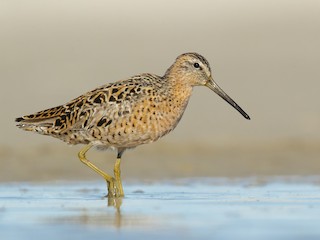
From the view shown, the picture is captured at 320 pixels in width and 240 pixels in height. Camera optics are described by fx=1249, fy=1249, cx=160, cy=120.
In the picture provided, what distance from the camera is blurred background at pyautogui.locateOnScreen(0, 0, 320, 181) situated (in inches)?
656

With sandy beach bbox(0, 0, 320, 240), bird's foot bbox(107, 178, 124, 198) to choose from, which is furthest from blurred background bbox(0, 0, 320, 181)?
bird's foot bbox(107, 178, 124, 198)

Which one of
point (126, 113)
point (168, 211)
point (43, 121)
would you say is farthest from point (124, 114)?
point (168, 211)

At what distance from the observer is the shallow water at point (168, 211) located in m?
10.1

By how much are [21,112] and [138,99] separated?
251 inches

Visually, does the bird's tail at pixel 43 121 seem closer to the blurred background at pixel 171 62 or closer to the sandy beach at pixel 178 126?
the sandy beach at pixel 178 126

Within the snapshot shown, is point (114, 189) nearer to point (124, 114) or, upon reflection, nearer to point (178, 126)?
point (124, 114)

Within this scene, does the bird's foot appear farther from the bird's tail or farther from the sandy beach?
the bird's tail

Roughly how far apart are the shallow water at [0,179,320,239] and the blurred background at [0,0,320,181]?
1.27 m

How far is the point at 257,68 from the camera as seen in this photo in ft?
76.0

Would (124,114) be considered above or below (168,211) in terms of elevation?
above

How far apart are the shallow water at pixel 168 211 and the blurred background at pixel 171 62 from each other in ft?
4.15

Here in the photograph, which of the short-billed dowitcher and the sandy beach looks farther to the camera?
the short-billed dowitcher

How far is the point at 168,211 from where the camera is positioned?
11.7 meters

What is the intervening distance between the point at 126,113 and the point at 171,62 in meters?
9.27
